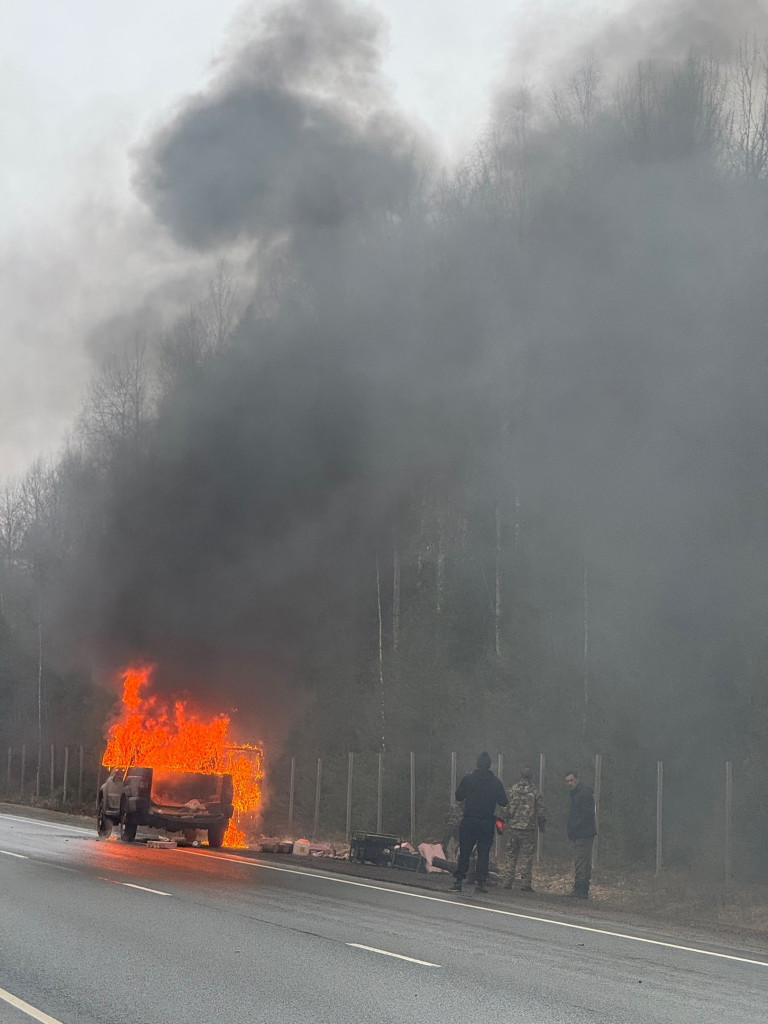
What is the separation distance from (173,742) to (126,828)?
10.9 ft

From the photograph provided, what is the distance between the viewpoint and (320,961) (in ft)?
31.4

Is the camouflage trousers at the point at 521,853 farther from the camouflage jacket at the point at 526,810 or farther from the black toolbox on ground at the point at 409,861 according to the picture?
the black toolbox on ground at the point at 409,861

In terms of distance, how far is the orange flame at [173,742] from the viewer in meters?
25.4

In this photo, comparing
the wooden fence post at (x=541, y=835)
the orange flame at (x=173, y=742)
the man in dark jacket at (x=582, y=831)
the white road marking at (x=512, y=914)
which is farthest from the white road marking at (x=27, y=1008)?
the orange flame at (x=173, y=742)

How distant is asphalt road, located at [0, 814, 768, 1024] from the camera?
25.3 feet

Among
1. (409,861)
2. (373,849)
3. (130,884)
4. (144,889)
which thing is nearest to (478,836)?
(409,861)

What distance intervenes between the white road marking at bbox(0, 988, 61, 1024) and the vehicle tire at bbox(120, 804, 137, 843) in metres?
14.7

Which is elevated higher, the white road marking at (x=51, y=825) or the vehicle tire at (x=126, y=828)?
the vehicle tire at (x=126, y=828)

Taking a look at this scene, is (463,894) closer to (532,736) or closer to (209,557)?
(532,736)

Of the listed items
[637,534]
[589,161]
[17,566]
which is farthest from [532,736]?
[17,566]

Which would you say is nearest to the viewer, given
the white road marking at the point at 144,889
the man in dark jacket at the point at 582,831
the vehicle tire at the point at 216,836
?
the white road marking at the point at 144,889

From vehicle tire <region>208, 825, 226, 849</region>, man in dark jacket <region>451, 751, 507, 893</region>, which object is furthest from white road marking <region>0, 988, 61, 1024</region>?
vehicle tire <region>208, 825, 226, 849</region>

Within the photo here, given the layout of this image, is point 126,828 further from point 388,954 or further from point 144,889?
point 388,954

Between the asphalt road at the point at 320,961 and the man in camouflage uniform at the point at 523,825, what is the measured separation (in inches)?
91.0
